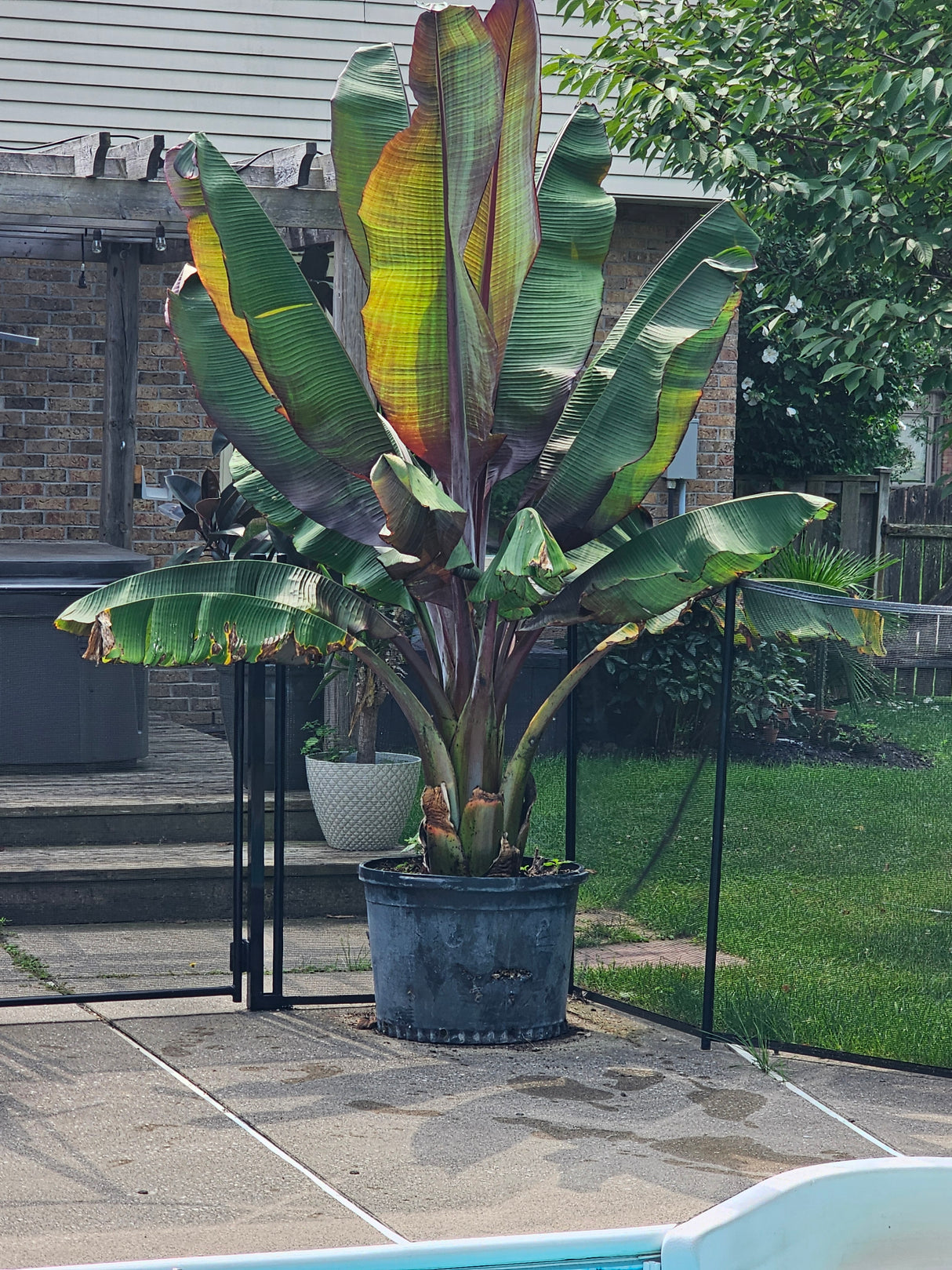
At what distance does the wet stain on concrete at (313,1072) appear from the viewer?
497 cm

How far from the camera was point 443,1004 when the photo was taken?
5402 mm

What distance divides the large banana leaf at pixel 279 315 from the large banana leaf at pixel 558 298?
58 cm

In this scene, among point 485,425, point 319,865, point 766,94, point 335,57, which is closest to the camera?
point 485,425

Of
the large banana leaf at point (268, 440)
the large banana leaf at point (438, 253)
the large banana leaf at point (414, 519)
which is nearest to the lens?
the large banana leaf at point (438, 253)

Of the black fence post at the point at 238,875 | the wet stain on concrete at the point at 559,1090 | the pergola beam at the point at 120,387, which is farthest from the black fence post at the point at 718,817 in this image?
the pergola beam at the point at 120,387

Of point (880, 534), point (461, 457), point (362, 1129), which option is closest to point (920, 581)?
point (880, 534)

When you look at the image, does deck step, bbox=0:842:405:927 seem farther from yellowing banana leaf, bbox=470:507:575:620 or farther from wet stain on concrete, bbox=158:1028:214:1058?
yellowing banana leaf, bbox=470:507:575:620

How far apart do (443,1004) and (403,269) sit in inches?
99.2

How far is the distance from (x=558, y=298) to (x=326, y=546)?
4.16 feet

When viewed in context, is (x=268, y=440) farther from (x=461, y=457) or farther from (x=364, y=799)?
(x=364, y=799)

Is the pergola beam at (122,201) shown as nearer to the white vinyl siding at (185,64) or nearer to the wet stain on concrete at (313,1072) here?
the white vinyl siding at (185,64)

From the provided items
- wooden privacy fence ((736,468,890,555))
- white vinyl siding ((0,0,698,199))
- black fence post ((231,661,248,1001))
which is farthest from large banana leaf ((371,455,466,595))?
wooden privacy fence ((736,468,890,555))

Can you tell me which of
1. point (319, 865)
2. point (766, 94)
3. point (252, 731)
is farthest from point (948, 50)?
point (319, 865)

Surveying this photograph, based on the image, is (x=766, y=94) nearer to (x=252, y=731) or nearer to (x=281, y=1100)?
(x=252, y=731)
